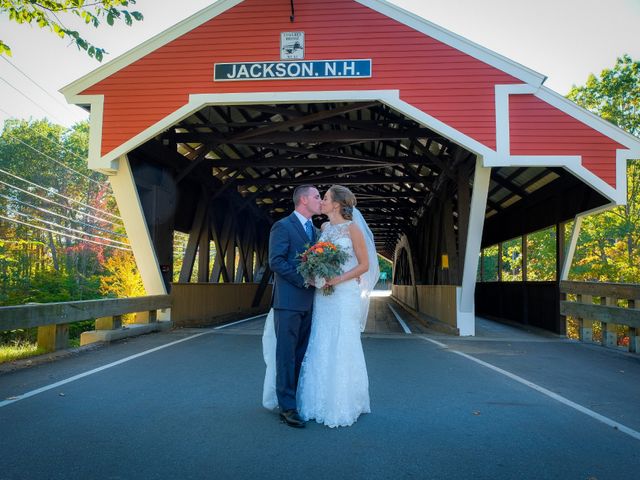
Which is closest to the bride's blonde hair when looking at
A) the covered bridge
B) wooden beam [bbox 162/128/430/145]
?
the covered bridge

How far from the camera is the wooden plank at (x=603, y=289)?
8020 millimetres

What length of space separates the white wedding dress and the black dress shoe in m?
0.15

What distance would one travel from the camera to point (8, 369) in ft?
19.3

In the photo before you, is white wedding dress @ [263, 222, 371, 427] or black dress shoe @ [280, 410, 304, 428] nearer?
black dress shoe @ [280, 410, 304, 428]

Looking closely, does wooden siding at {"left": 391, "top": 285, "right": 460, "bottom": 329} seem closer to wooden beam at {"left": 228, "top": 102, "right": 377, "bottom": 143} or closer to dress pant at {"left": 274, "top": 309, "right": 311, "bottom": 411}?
wooden beam at {"left": 228, "top": 102, "right": 377, "bottom": 143}

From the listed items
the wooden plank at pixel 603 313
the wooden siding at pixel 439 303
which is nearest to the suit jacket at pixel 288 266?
the wooden plank at pixel 603 313

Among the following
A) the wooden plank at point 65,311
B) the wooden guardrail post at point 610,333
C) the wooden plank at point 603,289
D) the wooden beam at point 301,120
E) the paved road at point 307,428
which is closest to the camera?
the paved road at point 307,428

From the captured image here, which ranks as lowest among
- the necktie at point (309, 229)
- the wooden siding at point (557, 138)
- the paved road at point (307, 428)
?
the paved road at point (307, 428)

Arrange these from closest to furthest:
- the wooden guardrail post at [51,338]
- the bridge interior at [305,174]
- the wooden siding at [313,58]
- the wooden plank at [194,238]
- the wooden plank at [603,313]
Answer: the wooden guardrail post at [51,338] < the wooden plank at [603,313] < the wooden siding at [313,58] < the bridge interior at [305,174] < the wooden plank at [194,238]

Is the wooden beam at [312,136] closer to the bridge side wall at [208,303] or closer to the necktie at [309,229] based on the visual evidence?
the bridge side wall at [208,303]

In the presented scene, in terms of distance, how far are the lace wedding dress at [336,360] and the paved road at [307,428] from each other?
0.13 m

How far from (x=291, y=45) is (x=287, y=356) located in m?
7.41

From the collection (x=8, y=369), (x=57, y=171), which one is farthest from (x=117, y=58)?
(x=57, y=171)

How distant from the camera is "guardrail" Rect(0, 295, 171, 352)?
246 inches
